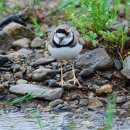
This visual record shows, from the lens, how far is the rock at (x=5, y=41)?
8.30m

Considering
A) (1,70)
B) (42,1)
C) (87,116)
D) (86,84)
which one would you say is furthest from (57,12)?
(87,116)

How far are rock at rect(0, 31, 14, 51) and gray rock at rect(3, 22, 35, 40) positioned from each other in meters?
0.22

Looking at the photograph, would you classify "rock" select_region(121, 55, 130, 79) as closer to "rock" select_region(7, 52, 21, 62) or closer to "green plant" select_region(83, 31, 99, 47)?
"green plant" select_region(83, 31, 99, 47)

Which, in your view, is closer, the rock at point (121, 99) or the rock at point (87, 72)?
the rock at point (121, 99)

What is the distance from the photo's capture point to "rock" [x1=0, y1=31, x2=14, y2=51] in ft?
27.2

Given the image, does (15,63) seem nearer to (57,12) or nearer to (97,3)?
(97,3)

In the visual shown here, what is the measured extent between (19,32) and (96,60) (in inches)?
80.7

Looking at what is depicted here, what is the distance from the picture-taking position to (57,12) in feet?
32.5

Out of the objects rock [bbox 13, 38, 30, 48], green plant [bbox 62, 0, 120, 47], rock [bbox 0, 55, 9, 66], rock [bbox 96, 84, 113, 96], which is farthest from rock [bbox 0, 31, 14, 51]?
rock [bbox 96, 84, 113, 96]

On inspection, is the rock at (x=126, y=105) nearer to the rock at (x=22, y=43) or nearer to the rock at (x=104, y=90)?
the rock at (x=104, y=90)

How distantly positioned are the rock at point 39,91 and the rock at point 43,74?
0.22 metres

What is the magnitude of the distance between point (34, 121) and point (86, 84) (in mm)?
1137

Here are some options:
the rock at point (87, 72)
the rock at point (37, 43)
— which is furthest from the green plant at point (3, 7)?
the rock at point (87, 72)

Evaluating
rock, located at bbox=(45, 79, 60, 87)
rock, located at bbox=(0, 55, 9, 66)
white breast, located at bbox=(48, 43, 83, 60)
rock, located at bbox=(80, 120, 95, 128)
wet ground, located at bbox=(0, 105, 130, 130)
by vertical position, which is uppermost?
white breast, located at bbox=(48, 43, 83, 60)
